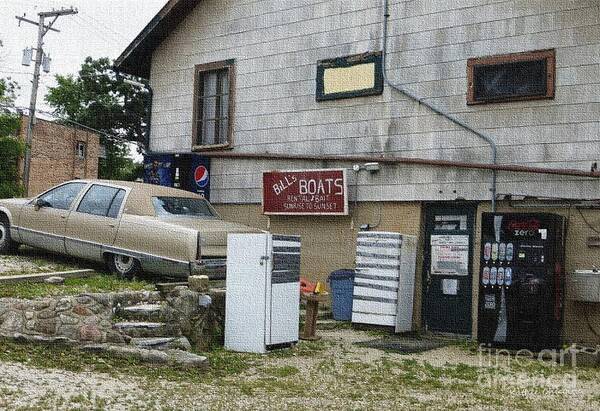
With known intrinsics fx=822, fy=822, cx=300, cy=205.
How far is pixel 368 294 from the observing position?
12.9 m

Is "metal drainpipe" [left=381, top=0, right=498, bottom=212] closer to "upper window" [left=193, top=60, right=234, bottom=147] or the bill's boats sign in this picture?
the bill's boats sign

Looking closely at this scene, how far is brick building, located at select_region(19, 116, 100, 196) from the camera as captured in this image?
40688 millimetres

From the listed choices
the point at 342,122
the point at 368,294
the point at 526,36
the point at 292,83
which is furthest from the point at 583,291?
the point at 292,83

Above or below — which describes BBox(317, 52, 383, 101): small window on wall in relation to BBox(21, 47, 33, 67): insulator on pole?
below

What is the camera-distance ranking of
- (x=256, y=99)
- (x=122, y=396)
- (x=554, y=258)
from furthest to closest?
(x=256, y=99) < (x=554, y=258) < (x=122, y=396)

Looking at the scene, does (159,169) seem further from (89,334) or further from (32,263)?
(89,334)

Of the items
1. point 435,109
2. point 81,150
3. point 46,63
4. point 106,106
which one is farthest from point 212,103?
point 106,106

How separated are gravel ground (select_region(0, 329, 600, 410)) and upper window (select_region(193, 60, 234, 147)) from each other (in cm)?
697

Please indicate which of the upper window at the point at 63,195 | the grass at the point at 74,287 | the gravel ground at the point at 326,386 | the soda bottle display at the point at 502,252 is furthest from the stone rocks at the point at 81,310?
the soda bottle display at the point at 502,252

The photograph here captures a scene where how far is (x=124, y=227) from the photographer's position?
1248 cm

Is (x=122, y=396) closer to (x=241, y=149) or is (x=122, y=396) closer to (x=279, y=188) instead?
(x=279, y=188)

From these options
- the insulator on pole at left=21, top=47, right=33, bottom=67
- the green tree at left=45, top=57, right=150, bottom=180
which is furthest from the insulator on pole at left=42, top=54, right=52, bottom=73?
the green tree at left=45, top=57, right=150, bottom=180

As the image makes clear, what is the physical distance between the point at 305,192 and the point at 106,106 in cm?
3571

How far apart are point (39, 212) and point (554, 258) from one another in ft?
26.7
